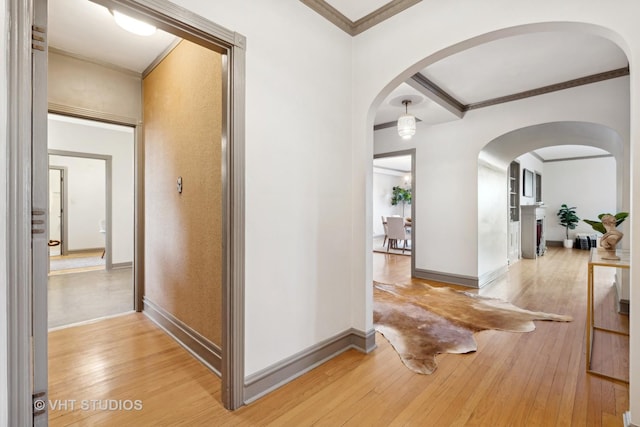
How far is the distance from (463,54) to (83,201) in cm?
872

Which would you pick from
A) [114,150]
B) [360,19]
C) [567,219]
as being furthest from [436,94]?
[567,219]

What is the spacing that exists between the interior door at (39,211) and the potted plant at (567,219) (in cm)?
1121

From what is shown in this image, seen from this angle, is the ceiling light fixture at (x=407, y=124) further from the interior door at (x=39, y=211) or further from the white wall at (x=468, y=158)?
the interior door at (x=39, y=211)

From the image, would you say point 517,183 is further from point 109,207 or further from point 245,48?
point 109,207

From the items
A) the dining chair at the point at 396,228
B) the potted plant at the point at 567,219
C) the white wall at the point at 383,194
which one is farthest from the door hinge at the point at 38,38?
the potted plant at the point at 567,219

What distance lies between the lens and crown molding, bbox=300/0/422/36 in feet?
7.09

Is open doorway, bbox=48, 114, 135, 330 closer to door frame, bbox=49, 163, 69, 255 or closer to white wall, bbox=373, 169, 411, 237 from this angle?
door frame, bbox=49, 163, 69, 255

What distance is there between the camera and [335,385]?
1.92 meters

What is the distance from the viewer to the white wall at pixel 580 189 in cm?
841

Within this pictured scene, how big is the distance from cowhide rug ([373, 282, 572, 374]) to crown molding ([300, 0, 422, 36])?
2.67m

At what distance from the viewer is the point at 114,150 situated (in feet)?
19.3

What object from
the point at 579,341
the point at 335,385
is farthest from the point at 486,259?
the point at 335,385

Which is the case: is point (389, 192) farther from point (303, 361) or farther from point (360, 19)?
point (303, 361)

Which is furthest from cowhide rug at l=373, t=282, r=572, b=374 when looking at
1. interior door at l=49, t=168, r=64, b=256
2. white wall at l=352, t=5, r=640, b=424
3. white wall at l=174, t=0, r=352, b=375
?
interior door at l=49, t=168, r=64, b=256
